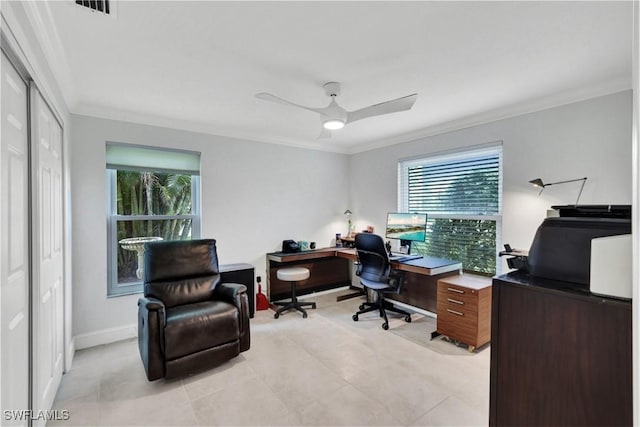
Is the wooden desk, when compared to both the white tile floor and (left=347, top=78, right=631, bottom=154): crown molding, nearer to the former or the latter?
the white tile floor

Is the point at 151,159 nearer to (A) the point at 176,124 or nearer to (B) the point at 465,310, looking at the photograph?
(A) the point at 176,124

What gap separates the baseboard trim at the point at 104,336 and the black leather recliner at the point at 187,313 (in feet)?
2.86

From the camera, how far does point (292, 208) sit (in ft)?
14.7

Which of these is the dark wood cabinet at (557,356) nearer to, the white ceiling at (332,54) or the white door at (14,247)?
the white ceiling at (332,54)

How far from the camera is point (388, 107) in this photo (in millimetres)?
2373

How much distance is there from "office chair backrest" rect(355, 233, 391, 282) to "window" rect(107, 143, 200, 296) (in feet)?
6.69

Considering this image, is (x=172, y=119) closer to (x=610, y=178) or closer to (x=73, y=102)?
(x=73, y=102)

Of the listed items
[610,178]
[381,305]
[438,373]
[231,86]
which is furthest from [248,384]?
[610,178]

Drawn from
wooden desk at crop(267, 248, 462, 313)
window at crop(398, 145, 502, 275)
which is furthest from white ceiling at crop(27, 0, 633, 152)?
wooden desk at crop(267, 248, 462, 313)

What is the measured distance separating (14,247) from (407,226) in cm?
355

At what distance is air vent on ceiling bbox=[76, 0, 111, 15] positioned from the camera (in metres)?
1.49

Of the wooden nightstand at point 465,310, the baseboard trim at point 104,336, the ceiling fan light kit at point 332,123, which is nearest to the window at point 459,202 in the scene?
the wooden nightstand at point 465,310

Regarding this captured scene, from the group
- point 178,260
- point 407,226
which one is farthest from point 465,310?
point 178,260

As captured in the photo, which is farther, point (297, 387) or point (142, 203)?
point (142, 203)
